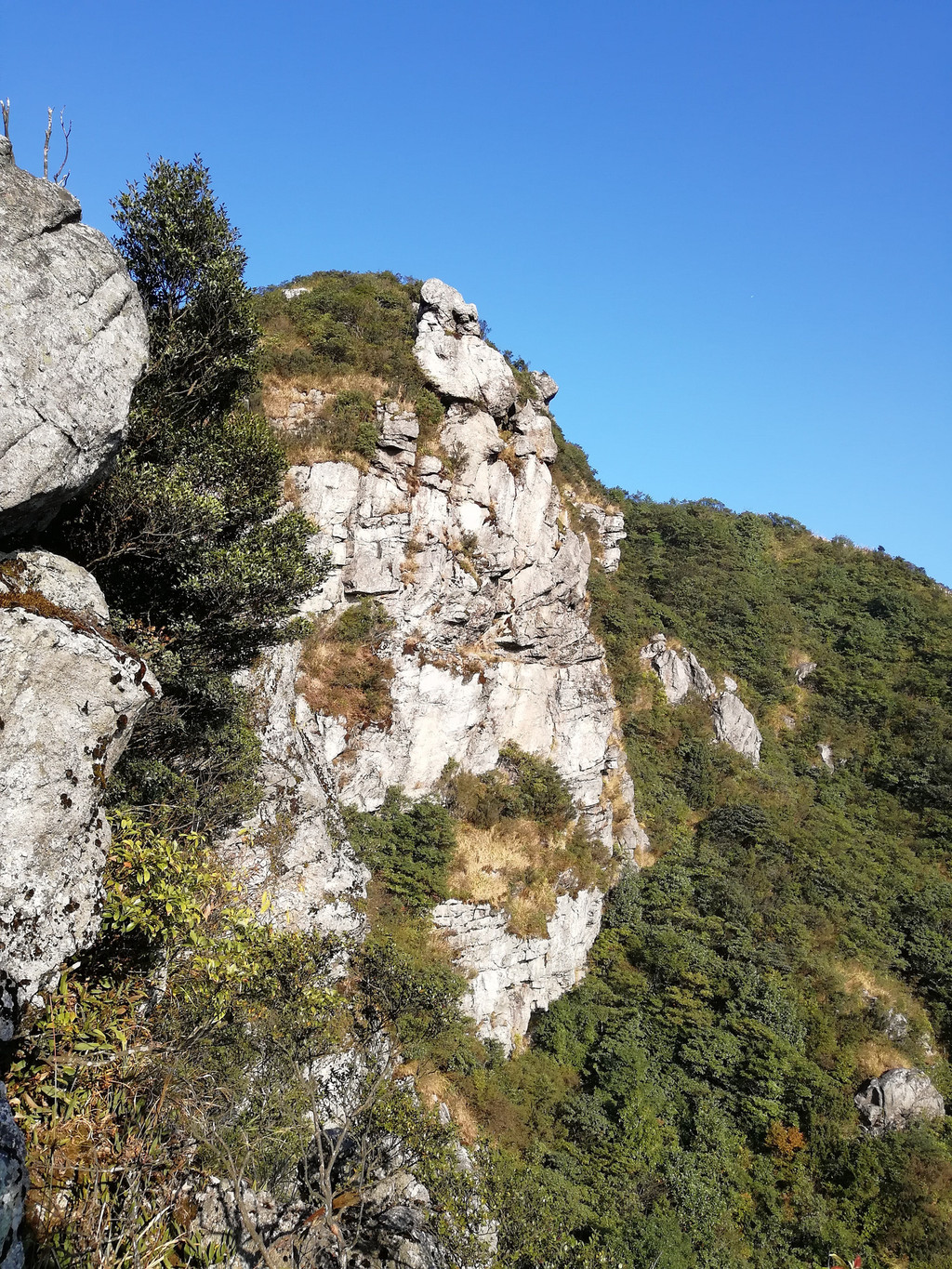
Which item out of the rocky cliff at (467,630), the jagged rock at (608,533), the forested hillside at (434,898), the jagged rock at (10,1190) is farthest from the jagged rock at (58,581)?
the jagged rock at (608,533)

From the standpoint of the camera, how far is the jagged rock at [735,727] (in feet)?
101

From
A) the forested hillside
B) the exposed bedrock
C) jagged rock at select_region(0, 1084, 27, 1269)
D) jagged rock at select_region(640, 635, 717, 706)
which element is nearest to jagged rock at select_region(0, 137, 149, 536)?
the exposed bedrock

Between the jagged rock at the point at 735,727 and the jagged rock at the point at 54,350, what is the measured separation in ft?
95.2

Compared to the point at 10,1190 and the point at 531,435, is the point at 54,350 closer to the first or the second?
the point at 10,1190

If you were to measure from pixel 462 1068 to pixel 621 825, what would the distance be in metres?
11.4

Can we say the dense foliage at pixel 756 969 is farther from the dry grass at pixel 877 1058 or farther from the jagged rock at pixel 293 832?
the jagged rock at pixel 293 832

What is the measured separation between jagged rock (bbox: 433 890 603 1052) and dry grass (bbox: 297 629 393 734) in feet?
19.6

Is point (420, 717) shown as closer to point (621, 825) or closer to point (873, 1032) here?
point (621, 825)

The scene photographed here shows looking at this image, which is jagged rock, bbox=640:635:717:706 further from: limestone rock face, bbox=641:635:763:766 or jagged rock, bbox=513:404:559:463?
jagged rock, bbox=513:404:559:463

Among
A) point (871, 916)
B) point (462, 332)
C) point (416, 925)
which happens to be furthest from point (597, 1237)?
point (462, 332)

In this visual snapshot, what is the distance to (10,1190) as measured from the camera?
3.37m

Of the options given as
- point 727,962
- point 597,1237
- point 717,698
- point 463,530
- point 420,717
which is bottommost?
point 597,1237

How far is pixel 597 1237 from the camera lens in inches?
583

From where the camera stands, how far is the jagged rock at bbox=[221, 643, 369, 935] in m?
13.8
